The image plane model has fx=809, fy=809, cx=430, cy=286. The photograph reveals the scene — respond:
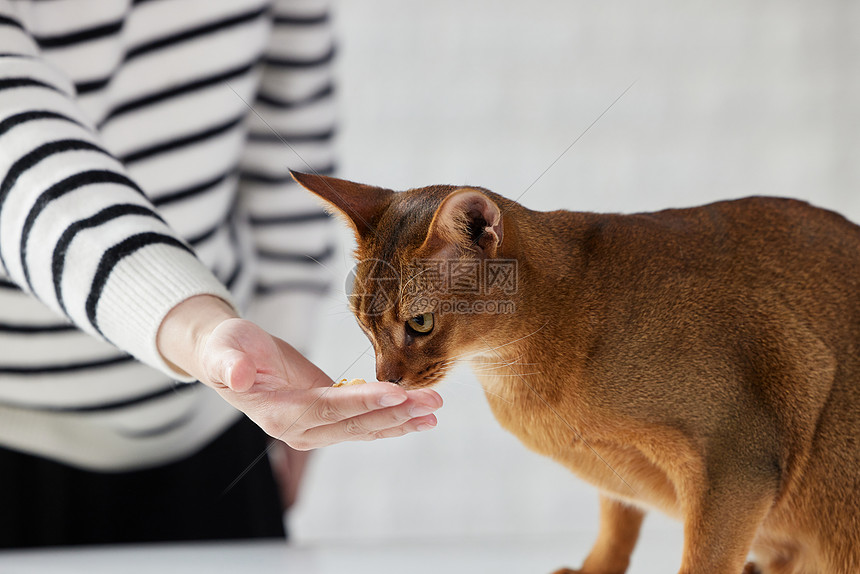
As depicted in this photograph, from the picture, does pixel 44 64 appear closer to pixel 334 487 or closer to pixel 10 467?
pixel 10 467

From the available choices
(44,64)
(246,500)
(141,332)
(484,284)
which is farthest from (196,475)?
(484,284)

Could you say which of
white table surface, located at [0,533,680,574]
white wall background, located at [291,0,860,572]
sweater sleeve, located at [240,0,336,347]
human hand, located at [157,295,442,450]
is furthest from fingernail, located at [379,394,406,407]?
sweater sleeve, located at [240,0,336,347]

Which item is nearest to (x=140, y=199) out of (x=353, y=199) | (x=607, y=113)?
(x=353, y=199)

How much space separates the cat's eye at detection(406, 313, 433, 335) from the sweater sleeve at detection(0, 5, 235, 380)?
0.76 feet

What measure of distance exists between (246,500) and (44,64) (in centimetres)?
75

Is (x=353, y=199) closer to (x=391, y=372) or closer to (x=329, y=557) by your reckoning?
(x=391, y=372)

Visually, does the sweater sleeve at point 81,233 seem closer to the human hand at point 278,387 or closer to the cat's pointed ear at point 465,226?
the human hand at point 278,387

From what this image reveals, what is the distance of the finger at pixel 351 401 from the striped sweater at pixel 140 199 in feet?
0.65

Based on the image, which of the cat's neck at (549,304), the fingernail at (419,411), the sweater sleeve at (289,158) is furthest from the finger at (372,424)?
the sweater sleeve at (289,158)

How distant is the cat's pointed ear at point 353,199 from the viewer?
2.38 ft

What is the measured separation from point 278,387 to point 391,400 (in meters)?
0.14

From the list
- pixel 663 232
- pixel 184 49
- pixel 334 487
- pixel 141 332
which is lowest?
pixel 334 487

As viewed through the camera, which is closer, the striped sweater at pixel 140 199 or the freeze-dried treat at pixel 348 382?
the freeze-dried treat at pixel 348 382

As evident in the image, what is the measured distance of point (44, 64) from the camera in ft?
3.09
